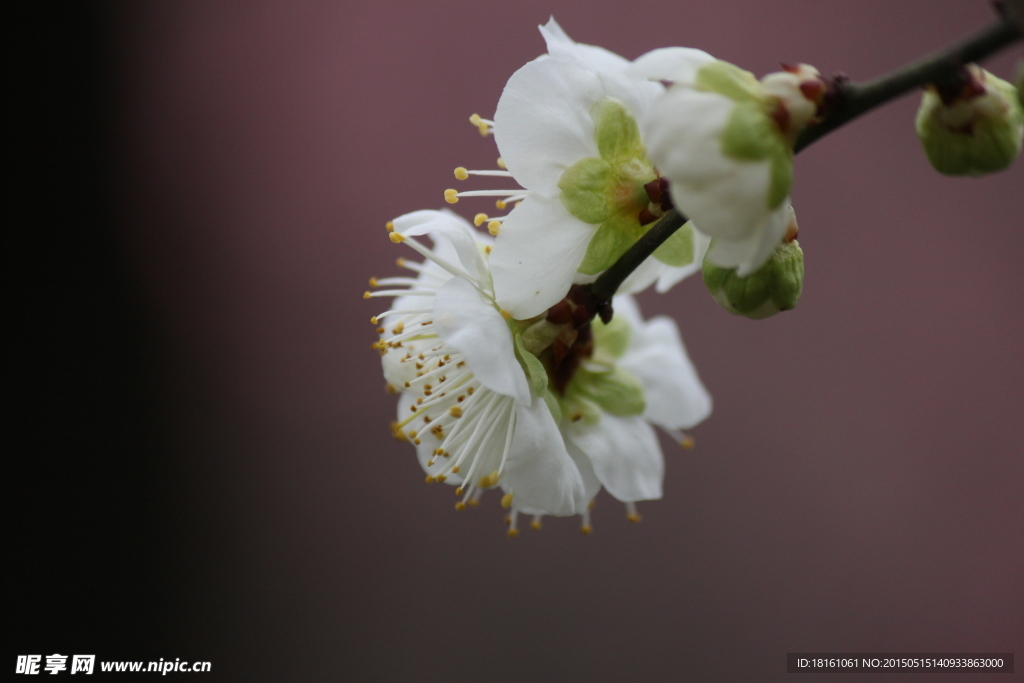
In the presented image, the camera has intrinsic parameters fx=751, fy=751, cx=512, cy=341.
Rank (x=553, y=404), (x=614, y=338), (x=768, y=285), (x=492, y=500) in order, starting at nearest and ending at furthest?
(x=768, y=285)
(x=553, y=404)
(x=614, y=338)
(x=492, y=500)

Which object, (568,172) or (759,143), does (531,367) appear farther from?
(759,143)

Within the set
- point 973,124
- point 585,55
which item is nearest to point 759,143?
point 973,124

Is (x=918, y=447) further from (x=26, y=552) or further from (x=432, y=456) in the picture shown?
(x=26, y=552)

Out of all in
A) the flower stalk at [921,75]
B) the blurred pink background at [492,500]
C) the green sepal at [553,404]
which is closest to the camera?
the flower stalk at [921,75]

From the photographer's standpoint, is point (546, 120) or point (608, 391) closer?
point (546, 120)

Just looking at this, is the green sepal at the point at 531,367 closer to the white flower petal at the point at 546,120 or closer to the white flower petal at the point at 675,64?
the white flower petal at the point at 546,120

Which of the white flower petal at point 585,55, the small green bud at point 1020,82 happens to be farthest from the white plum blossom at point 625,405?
the small green bud at point 1020,82
